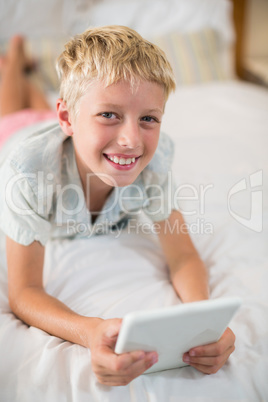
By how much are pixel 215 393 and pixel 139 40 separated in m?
0.66

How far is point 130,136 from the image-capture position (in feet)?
2.37

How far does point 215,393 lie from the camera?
67 centimetres

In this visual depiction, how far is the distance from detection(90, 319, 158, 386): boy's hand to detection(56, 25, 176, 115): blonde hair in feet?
1.41

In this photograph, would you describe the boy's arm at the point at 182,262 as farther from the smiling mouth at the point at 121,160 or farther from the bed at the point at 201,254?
the smiling mouth at the point at 121,160

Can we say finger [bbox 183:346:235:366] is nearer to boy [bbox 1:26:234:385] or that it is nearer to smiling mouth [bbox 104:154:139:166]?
boy [bbox 1:26:234:385]

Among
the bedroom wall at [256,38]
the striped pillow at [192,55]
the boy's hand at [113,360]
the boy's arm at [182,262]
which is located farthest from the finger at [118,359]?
the bedroom wall at [256,38]

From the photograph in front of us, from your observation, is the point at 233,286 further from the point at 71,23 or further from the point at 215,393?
the point at 71,23

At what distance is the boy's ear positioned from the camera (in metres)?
0.84

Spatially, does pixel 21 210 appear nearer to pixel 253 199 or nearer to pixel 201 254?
pixel 201 254

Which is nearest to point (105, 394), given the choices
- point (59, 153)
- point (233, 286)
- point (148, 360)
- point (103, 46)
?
point (148, 360)

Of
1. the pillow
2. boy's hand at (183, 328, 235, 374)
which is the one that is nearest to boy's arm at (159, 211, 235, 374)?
boy's hand at (183, 328, 235, 374)

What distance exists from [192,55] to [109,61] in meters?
1.58

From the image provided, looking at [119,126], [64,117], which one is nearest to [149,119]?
[119,126]

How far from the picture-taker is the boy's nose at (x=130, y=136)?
72 cm
